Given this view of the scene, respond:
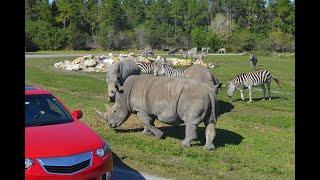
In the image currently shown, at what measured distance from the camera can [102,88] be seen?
24844mm

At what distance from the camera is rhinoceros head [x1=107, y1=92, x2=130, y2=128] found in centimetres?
1262

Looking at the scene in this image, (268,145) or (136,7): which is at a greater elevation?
(136,7)

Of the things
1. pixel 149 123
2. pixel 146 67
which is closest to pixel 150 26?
pixel 146 67

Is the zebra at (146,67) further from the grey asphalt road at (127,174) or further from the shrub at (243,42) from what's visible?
the shrub at (243,42)

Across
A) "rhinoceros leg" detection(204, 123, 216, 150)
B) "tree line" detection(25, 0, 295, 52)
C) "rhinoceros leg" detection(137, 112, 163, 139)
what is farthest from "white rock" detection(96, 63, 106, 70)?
"tree line" detection(25, 0, 295, 52)

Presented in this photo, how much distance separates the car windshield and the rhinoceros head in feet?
12.8

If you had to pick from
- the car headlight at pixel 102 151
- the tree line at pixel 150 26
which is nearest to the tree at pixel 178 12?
the tree line at pixel 150 26

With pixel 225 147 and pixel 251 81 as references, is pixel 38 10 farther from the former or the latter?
pixel 225 147

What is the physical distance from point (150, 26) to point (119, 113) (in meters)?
75.0

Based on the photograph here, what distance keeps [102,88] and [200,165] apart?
15.6 meters

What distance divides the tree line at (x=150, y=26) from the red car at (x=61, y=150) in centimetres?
6667

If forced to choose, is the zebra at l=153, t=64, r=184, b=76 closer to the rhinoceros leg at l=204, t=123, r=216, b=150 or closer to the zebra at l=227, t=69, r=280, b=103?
the zebra at l=227, t=69, r=280, b=103
